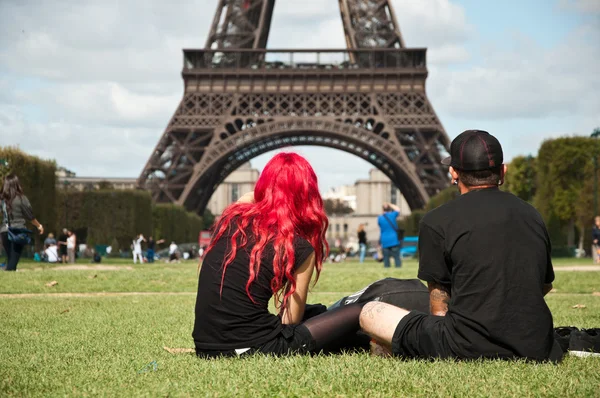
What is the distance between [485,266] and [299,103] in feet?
130

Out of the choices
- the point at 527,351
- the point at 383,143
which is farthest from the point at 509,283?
the point at 383,143

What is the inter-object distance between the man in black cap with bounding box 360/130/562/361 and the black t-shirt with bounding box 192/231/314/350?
0.69 m

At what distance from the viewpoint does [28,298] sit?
Answer: 9.21 meters

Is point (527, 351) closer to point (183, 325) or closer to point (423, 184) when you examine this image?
point (183, 325)

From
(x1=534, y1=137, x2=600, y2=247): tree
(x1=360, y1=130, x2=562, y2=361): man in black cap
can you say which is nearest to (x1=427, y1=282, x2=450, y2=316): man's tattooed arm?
(x1=360, y1=130, x2=562, y2=361): man in black cap

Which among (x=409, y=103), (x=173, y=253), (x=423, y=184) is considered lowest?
(x=173, y=253)

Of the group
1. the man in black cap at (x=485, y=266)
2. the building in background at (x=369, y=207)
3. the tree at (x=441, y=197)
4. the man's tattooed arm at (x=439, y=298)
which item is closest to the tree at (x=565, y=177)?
the tree at (x=441, y=197)

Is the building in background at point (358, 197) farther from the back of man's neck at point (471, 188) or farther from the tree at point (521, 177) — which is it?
the back of man's neck at point (471, 188)

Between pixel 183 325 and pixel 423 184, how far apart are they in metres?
35.3

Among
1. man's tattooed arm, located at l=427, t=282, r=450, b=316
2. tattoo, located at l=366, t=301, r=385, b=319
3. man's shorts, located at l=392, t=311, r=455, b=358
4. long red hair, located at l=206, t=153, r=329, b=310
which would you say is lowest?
man's shorts, located at l=392, t=311, r=455, b=358

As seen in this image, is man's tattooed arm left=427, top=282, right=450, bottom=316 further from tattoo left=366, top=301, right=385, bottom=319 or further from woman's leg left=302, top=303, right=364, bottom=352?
woman's leg left=302, top=303, right=364, bottom=352

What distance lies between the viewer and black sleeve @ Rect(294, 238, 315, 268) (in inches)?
163

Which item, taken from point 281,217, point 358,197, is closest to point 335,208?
point 358,197

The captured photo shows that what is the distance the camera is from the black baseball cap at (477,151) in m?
3.95
